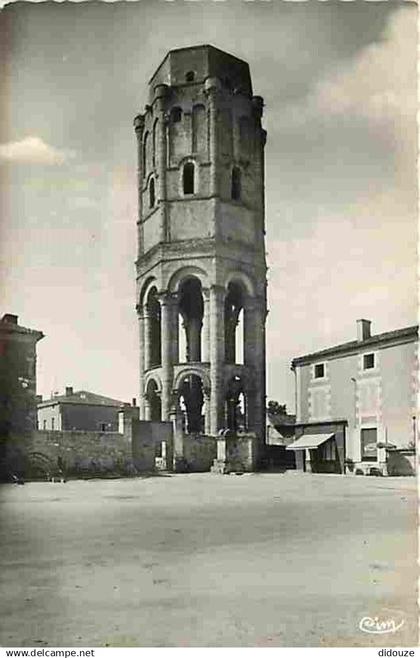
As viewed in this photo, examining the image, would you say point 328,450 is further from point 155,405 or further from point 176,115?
point 176,115

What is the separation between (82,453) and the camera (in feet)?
49.1

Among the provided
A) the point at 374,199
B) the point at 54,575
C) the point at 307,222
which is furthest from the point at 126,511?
the point at 374,199

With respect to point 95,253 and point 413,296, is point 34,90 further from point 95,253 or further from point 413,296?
point 413,296

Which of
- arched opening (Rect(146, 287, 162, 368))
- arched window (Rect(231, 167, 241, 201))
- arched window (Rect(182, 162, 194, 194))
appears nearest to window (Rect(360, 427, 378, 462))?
arched window (Rect(231, 167, 241, 201))

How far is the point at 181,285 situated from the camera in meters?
20.1

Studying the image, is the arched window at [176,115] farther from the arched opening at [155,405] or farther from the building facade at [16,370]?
the building facade at [16,370]

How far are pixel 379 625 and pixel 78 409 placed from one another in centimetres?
985

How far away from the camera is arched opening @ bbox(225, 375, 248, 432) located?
17705mm

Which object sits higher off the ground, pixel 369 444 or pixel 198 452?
pixel 369 444

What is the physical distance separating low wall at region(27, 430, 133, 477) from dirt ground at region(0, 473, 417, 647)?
201 inches

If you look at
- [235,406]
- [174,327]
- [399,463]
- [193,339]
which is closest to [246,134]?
[399,463]

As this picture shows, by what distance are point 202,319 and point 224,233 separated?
5.07 metres

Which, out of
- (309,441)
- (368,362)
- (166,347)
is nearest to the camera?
(368,362)

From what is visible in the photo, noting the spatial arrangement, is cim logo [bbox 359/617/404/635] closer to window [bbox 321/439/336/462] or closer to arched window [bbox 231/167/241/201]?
arched window [bbox 231/167/241/201]
